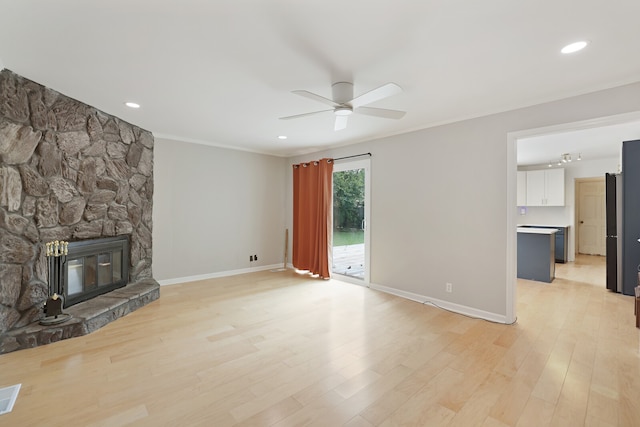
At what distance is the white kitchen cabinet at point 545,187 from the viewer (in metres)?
6.91

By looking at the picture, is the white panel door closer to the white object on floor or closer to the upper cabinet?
the upper cabinet

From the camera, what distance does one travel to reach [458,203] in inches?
143

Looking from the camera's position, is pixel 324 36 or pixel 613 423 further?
pixel 324 36

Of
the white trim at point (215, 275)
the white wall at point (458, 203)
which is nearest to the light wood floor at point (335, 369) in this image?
the white wall at point (458, 203)

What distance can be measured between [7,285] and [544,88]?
5.23 metres

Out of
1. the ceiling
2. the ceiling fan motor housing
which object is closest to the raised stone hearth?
the ceiling

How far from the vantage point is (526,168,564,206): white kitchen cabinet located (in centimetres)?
691

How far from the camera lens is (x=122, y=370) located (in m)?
2.28

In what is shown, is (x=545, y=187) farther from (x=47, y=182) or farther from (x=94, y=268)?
(x=47, y=182)

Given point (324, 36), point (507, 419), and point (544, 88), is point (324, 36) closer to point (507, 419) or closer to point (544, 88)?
point (544, 88)

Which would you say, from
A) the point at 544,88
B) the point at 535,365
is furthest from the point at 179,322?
the point at 544,88

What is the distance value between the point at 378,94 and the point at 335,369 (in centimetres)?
222

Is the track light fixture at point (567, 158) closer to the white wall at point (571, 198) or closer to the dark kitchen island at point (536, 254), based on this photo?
the white wall at point (571, 198)

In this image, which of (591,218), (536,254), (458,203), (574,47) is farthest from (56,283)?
(591,218)
